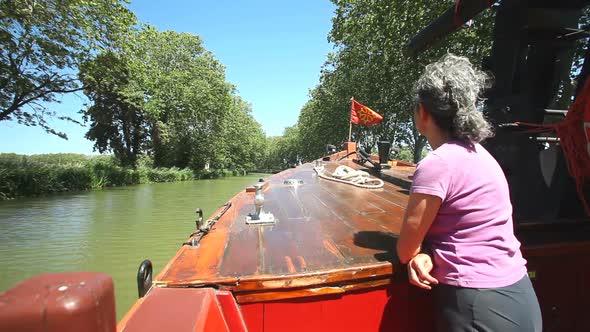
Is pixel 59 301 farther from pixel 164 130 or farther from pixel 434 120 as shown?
pixel 164 130

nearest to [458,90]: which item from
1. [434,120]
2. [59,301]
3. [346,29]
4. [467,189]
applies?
[434,120]

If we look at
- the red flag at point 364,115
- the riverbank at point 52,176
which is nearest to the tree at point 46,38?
the riverbank at point 52,176

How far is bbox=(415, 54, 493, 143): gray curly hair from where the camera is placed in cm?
127

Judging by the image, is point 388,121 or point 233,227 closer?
point 233,227

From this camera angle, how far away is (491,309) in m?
1.15

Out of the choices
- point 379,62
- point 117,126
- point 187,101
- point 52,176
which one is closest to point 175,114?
point 187,101

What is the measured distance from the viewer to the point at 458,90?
1263 millimetres

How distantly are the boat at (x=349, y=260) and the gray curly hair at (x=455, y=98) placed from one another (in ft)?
2.12

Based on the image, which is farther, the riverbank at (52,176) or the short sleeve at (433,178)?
the riverbank at (52,176)

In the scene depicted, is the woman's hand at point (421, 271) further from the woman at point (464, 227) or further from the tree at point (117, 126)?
the tree at point (117, 126)

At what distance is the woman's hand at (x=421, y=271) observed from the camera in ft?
4.19

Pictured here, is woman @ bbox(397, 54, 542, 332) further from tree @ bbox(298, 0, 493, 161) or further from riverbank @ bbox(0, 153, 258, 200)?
riverbank @ bbox(0, 153, 258, 200)

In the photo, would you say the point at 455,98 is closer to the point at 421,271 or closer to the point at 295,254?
the point at 421,271

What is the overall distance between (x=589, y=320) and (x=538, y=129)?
117cm
